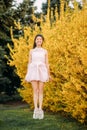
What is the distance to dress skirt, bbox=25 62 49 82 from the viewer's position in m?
8.04

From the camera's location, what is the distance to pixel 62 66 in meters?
9.48

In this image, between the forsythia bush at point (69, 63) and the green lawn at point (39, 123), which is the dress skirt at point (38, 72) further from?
the green lawn at point (39, 123)

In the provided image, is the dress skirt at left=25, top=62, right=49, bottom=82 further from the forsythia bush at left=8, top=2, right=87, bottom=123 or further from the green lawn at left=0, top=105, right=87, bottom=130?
the green lawn at left=0, top=105, right=87, bottom=130

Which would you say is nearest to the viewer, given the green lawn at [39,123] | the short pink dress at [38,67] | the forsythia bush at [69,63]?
the short pink dress at [38,67]

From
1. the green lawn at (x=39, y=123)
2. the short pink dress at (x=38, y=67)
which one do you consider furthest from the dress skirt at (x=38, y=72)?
the green lawn at (x=39, y=123)

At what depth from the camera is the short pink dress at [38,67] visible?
801cm

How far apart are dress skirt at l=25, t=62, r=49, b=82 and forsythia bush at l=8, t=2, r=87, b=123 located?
0.62 metres

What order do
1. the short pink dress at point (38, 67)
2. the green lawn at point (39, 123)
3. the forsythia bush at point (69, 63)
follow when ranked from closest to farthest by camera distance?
the short pink dress at point (38, 67)
the green lawn at point (39, 123)
the forsythia bush at point (69, 63)

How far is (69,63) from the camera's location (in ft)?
29.4

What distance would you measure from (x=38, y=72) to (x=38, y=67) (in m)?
0.10

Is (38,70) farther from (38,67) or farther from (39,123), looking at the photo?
(39,123)

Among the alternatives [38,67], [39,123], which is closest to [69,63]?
[38,67]

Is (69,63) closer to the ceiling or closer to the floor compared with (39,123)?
closer to the ceiling

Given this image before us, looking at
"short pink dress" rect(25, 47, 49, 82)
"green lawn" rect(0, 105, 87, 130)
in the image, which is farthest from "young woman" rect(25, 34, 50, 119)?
"green lawn" rect(0, 105, 87, 130)
